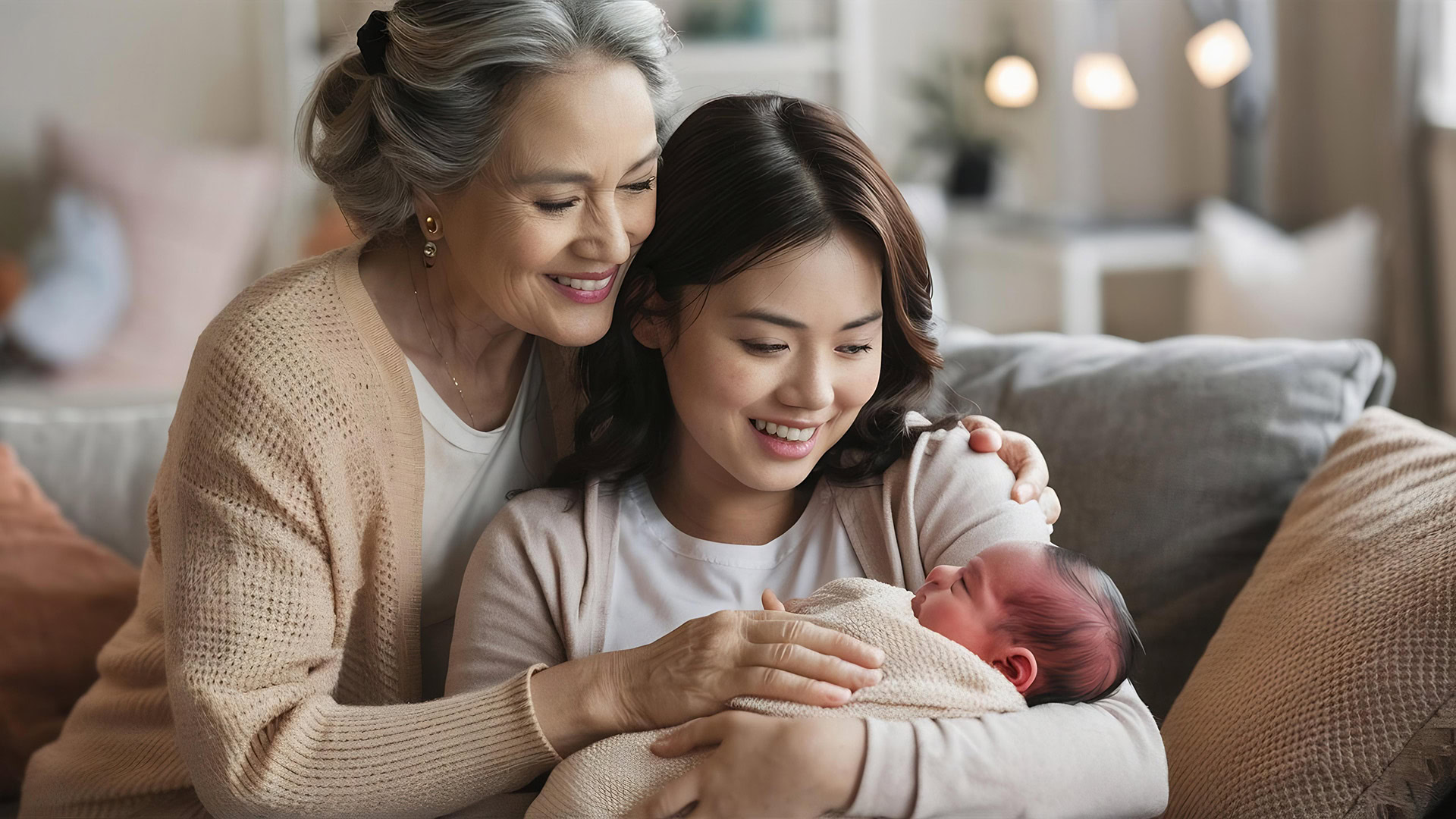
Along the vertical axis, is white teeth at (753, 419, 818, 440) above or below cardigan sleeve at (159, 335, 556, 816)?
above

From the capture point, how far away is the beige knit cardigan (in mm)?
1332

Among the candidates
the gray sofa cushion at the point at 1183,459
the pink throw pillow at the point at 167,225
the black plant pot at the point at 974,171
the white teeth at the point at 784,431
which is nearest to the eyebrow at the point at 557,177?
the white teeth at the point at 784,431

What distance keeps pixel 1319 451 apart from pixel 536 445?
107 centimetres

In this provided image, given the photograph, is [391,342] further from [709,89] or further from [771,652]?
[709,89]

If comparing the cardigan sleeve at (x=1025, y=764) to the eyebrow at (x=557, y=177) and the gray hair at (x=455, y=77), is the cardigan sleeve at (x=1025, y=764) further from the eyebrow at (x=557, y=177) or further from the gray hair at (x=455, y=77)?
the gray hair at (x=455, y=77)

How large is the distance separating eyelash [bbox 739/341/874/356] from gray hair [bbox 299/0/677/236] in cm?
33

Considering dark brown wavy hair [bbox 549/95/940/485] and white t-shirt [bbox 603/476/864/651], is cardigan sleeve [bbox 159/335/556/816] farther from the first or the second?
dark brown wavy hair [bbox 549/95/940/485]

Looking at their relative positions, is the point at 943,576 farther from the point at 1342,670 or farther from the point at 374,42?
the point at 374,42

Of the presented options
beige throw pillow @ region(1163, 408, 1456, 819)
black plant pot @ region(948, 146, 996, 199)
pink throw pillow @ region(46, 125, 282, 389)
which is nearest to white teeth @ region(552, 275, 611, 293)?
beige throw pillow @ region(1163, 408, 1456, 819)

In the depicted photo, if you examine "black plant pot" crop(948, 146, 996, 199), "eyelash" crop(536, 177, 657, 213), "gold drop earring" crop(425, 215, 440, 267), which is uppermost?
"eyelash" crop(536, 177, 657, 213)

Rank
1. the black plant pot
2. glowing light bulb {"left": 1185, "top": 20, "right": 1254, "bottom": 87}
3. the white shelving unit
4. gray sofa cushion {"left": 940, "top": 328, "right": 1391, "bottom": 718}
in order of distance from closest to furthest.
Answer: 1. gray sofa cushion {"left": 940, "top": 328, "right": 1391, "bottom": 718}
2. glowing light bulb {"left": 1185, "top": 20, "right": 1254, "bottom": 87}
3. the white shelving unit
4. the black plant pot

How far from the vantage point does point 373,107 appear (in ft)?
4.77

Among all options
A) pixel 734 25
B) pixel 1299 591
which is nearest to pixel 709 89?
pixel 734 25

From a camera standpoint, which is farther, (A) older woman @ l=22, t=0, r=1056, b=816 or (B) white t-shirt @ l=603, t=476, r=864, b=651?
(B) white t-shirt @ l=603, t=476, r=864, b=651
